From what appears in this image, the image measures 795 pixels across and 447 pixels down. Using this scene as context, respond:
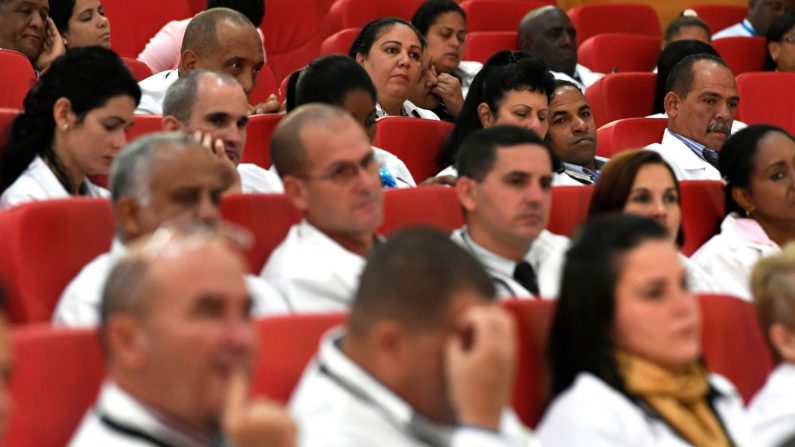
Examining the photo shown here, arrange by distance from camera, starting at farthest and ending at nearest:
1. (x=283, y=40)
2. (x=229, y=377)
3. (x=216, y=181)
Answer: (x=283, y=40), (x=216, y=181), (x=229, y=377)

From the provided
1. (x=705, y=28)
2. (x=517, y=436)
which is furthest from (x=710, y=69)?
(x=517, y=436)

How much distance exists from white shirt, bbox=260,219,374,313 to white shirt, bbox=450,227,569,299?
174 millimetres

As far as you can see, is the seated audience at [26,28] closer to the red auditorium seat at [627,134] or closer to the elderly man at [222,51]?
the elderly man at [222,51]

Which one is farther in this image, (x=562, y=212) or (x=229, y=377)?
(x=562, y=212)

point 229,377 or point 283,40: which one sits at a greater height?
point 229,377

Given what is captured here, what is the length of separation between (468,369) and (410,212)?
746 mm

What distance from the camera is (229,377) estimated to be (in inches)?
36.3

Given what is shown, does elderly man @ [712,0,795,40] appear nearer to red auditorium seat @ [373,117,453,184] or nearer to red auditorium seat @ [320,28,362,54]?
red auditorium seat @ [320,28,362,54]

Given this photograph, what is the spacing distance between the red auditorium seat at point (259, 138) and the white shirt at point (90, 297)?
82cm

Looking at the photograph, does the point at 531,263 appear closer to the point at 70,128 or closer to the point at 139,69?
the point at 70,128

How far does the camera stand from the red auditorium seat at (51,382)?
3.46 feet

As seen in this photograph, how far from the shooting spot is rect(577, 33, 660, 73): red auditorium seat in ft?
10.9

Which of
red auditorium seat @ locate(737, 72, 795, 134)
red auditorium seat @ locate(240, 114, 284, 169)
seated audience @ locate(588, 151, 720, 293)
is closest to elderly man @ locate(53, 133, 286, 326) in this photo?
seated audience @ locate(588, 151, 720, 293)

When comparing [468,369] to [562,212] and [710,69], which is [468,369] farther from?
[710,69]
